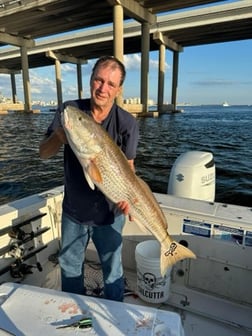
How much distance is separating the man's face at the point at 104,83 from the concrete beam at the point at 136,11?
27.3 m

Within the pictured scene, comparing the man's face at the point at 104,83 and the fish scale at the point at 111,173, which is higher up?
the man's face at the point at 104,83

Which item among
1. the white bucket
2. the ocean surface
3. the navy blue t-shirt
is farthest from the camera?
the ocean surface

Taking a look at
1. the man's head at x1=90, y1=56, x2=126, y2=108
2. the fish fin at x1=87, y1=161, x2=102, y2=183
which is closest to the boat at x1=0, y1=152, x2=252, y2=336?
the fish fin at x1=87, y1=161, x2=102, y2=183

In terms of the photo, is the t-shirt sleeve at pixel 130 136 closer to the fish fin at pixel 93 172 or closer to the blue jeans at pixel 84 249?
the fish fin at pixel 93 172

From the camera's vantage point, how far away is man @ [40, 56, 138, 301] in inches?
77.8

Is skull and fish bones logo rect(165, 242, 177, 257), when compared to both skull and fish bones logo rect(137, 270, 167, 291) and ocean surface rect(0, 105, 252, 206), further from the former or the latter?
ocean surface rect(0, 105, 252, 206)

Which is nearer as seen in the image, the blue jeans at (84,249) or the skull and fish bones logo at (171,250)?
the skull and fish bones logo at (171,250)

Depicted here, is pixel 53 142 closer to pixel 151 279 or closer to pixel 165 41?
pixel 151 279

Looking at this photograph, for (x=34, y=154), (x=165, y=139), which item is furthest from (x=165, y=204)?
(x=165, y=139)

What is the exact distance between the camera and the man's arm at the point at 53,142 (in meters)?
1.92

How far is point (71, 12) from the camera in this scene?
2973 centimetres

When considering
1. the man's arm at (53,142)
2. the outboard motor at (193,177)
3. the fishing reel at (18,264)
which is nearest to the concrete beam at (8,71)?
the outboard motor at (193,177)

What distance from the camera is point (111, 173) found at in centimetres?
191

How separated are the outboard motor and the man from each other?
1805 millimetres
